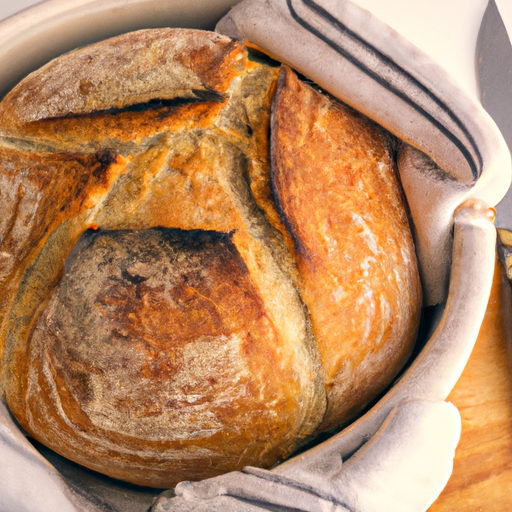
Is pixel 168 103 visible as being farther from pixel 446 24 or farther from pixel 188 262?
pixel 446 24

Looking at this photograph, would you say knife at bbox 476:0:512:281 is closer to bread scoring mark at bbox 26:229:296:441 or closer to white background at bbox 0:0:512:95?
white background at bbox 0:0:512:95

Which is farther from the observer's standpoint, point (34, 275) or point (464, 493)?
point (464, 493)

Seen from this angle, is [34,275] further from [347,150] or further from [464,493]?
[464,493]

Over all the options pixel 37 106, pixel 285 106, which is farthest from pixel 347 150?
pixel 37 106

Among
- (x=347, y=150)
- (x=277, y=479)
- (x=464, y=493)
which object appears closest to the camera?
(x=277, y=479)

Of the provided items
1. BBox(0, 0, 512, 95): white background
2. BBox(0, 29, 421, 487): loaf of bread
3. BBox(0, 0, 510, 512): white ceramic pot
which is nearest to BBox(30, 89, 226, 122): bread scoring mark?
BBox(0, 29, 421, 487): loaf of bread

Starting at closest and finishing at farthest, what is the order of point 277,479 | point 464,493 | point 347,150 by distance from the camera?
point 277,479, point 347,150, point 464,493

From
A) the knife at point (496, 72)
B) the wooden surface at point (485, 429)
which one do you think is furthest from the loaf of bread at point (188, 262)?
the knife at point (496, 72)
